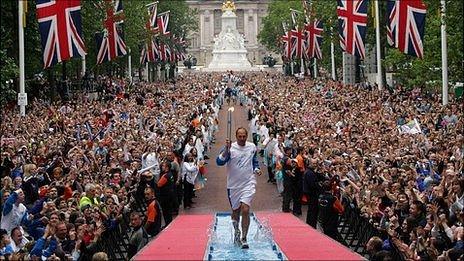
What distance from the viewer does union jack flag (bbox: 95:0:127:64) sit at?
52.0m

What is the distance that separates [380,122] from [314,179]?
12.7 m

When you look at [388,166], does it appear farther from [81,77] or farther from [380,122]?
[81,77]

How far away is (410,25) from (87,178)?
1682cm

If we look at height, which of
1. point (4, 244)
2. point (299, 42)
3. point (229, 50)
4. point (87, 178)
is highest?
point (229, 50)

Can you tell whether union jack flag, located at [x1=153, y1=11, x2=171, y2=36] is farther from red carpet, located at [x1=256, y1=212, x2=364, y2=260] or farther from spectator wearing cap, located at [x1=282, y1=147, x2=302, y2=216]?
red carpet, located at [x1=256, y1=212, x2=364, y2=260]

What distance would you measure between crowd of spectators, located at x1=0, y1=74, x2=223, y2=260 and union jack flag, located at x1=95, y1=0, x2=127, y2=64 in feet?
33.1

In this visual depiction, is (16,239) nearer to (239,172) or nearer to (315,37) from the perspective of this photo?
(239,172)

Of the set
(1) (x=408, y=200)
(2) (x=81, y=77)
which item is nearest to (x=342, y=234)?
(1) (x=408, y=200)

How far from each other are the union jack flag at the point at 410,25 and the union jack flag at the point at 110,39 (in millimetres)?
19398

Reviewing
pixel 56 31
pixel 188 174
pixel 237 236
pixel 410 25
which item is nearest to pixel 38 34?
pixel 56 31

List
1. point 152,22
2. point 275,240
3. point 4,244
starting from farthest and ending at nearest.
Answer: point 152,22 < point 275,240 < point 4,244

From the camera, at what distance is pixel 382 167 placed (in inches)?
861

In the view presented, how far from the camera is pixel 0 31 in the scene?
44188 mm

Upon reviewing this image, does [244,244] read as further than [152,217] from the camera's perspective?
No
